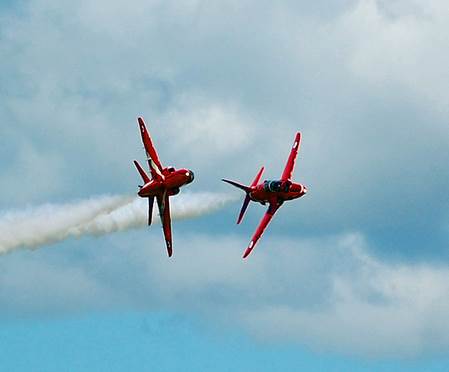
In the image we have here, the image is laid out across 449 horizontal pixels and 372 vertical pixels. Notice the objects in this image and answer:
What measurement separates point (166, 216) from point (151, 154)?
592cm

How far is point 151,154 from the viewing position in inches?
7032

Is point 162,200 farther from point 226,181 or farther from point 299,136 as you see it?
point 299,136

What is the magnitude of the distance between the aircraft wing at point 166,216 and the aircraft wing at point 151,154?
1.97m

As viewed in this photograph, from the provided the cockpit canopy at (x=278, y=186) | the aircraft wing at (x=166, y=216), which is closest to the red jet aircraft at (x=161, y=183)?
the aircraft wing at (x=166, y=216)

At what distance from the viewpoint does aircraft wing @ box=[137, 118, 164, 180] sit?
176 metres

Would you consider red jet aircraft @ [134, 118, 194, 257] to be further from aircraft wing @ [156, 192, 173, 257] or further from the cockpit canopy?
the cockpit canopy

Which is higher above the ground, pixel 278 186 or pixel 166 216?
pixel 278 186

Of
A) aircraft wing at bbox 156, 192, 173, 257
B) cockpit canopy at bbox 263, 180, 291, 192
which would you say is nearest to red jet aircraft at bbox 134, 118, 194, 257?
aircraft wing at bbox 156, 192, 173, 257

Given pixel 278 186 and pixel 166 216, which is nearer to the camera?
pixel 166 216

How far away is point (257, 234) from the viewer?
187 m

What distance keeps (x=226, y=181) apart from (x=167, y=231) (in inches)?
308

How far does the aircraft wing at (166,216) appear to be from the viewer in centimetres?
17575

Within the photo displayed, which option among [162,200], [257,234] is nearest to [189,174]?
[162,200]

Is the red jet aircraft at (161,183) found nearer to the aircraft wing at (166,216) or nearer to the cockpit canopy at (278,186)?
the aircraft wing at (166,216)
